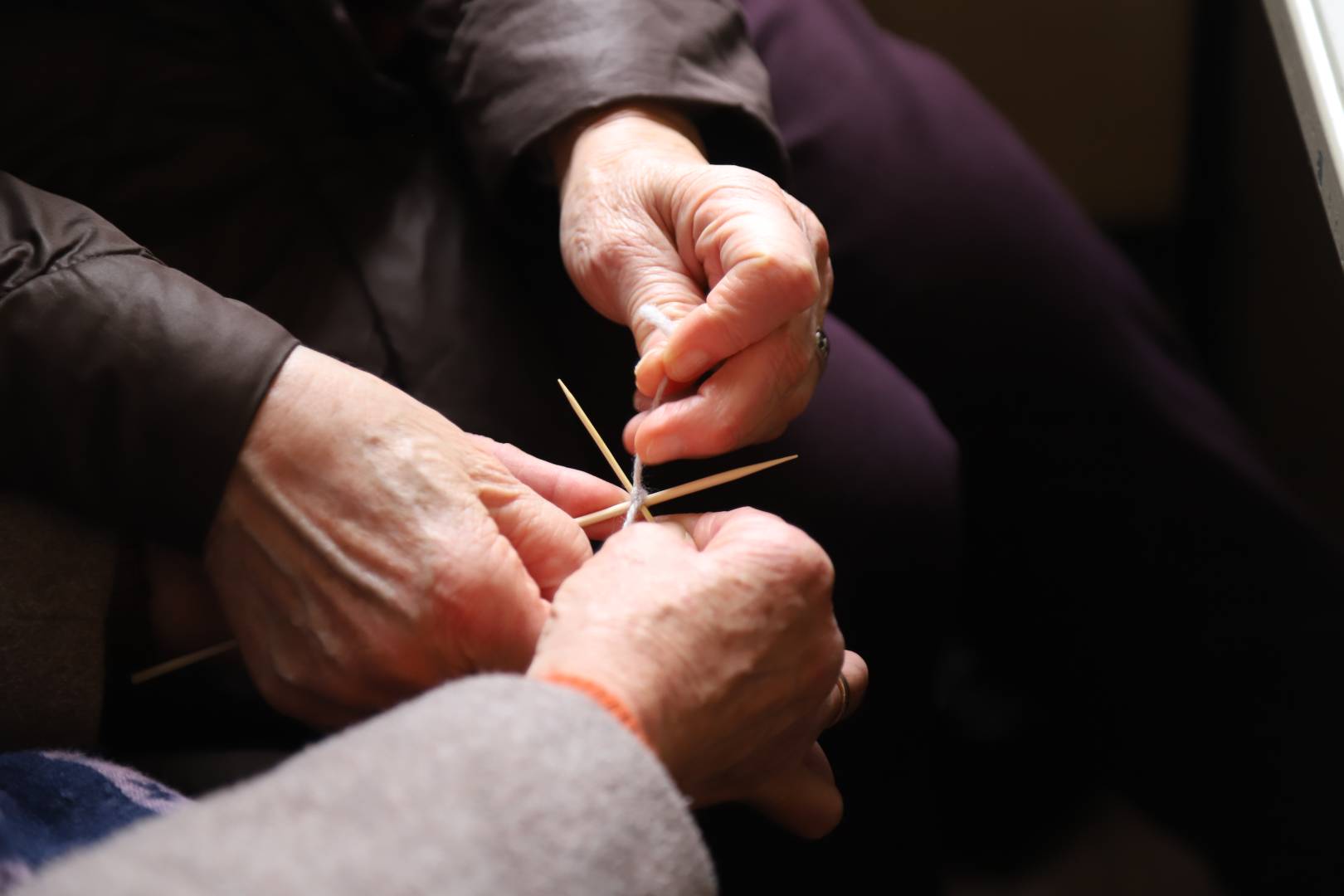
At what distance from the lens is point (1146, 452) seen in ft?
3.79

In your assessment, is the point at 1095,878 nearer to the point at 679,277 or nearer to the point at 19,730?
the point at 679,277

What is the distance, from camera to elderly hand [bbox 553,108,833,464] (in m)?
0.79

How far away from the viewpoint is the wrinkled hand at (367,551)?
727 millimetres

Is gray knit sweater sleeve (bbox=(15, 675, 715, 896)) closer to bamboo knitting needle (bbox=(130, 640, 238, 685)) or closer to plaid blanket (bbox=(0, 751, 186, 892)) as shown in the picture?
plaid blanket (bbox=(0, 751, 186, 892))

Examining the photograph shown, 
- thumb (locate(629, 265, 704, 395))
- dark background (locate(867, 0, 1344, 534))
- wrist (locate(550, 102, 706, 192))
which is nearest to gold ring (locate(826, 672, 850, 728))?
thumb (locate(629, 265, 704, 395))

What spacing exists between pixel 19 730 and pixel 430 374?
1.29ft

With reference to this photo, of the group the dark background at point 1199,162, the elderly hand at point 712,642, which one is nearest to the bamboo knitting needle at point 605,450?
the elderly hand at point 712,642

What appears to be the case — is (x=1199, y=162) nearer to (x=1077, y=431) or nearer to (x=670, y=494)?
(x=1077, y=431)

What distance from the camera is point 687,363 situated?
2.66ft

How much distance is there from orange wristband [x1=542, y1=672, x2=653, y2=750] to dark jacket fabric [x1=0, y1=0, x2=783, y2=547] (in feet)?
1.06

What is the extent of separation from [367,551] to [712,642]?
25 cm

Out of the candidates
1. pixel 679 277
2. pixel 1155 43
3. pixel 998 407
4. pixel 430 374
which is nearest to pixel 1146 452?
pixel 998 407

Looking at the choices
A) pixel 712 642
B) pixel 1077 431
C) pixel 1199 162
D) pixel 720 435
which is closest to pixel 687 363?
pixel 720 435

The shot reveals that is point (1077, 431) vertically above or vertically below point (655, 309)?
below
